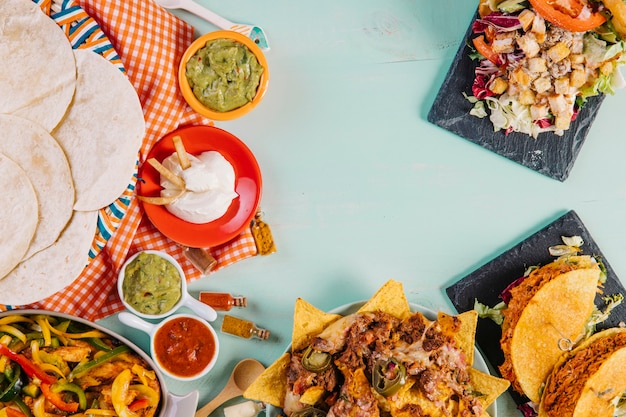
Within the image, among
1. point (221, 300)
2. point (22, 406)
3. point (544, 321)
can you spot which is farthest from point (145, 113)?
point (544, 321)

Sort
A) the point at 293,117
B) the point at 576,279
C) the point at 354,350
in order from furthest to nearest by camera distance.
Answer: the point at 293,117
the point at 576,279
the point at 354,350

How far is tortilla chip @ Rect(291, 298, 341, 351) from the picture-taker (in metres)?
3.62

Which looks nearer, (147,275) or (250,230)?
(147,275)

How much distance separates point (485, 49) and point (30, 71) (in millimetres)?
2546

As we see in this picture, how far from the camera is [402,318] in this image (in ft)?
12.4

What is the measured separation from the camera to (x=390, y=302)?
371 cm

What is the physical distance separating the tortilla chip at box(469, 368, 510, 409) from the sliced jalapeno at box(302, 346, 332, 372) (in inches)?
32.5

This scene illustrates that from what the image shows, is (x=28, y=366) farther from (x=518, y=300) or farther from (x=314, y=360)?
(x=518, y=300)

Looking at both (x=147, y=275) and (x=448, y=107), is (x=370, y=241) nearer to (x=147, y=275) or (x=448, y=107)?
(x=448, y=107)

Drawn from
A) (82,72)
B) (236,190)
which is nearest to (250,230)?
(236,190)

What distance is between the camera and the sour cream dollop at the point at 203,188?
3.72 metres

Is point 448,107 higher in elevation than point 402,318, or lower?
higher

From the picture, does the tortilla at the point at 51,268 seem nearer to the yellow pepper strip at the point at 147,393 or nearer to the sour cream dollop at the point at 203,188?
the sour cream dollop at the point at 203,188

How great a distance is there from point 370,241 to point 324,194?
1.34ft
